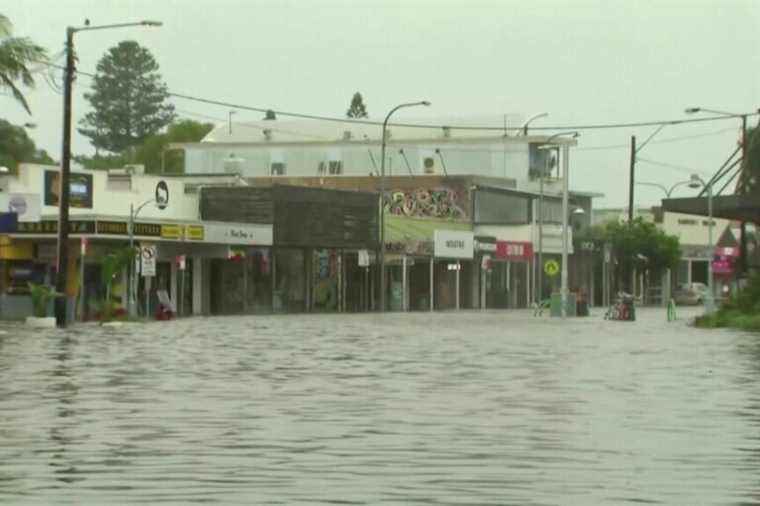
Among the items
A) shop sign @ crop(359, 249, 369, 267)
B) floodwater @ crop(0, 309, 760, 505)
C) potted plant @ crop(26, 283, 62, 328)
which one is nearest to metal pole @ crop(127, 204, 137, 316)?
potted plant @ crop(26, 283, 62, 328)

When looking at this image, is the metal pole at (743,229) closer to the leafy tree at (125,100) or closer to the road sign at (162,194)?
the road sign at (162,194)

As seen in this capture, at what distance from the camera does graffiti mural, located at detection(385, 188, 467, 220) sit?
102 meters

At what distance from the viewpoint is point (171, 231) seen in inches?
2645

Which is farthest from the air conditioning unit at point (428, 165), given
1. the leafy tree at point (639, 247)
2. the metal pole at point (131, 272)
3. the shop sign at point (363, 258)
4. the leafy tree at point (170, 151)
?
the metal pole at point (131, 272)

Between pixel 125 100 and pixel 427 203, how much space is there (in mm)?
53511

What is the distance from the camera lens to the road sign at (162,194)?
230 feet

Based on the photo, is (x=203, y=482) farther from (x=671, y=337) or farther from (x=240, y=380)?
(x=671, y=337)

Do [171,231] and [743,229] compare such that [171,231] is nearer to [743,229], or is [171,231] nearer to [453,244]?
[743,229]

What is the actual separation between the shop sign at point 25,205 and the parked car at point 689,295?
223 ft

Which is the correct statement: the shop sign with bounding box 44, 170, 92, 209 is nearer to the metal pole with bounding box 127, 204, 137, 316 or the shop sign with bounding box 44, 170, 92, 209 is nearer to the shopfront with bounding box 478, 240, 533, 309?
the metal pole with bounding box 127, 204, 137, 316

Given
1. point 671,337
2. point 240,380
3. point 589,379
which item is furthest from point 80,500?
point 671,337

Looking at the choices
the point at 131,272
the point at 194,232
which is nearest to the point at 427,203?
the point at 194,232

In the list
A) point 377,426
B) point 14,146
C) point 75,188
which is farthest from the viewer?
point 14,146

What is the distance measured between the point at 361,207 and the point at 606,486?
70.8 m
